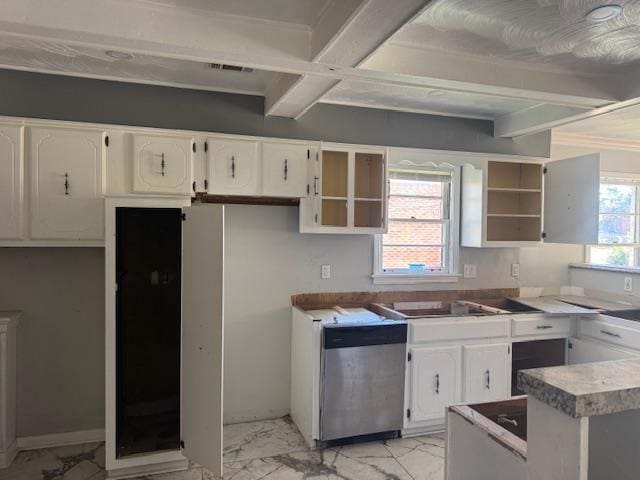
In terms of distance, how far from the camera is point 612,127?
4.03 metres

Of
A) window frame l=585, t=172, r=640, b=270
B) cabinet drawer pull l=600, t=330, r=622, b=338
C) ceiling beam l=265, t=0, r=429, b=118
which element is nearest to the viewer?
ceiling beam l=265, t=0, r=429, b=118

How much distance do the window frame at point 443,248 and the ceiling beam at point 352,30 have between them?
4.41 feet

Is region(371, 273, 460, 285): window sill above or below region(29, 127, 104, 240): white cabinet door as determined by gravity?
below

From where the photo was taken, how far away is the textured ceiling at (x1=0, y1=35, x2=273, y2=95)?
249 cm


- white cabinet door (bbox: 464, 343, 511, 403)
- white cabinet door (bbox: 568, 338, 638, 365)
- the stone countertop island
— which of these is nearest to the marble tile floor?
white cabinet door (bbox: 464, 343, 511, 403)

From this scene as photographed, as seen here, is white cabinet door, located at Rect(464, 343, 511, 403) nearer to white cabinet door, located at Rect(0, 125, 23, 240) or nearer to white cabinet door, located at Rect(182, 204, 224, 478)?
white cabinet door, located at Rect(182, 204, 224, 478)

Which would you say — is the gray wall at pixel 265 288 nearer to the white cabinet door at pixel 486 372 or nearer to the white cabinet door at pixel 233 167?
the white cabinet door at pixel 233 167

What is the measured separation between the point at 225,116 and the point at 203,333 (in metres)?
1.56

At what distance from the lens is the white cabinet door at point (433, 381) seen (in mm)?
3186

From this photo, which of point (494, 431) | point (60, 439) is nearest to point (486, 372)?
point (494, 431)

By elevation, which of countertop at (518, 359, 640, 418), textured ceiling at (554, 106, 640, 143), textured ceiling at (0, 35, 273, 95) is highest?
textured ceiling at (0, 35, 273, 95)

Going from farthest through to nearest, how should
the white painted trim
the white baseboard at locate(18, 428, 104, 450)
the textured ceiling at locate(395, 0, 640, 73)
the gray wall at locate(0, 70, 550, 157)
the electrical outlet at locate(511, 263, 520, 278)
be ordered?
the white painted trim < the electrical outlet at locate(511, 263, 520, 278) < the white baseboard at locate(18, 428, 104, 450) < the gray wall at locate(0, 70, 550, 157) < the textured ceiling at locate(395, 0, 640, 73)

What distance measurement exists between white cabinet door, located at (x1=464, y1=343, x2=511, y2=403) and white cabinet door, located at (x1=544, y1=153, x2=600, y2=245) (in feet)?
3.65

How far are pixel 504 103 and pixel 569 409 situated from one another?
10.2 ft
